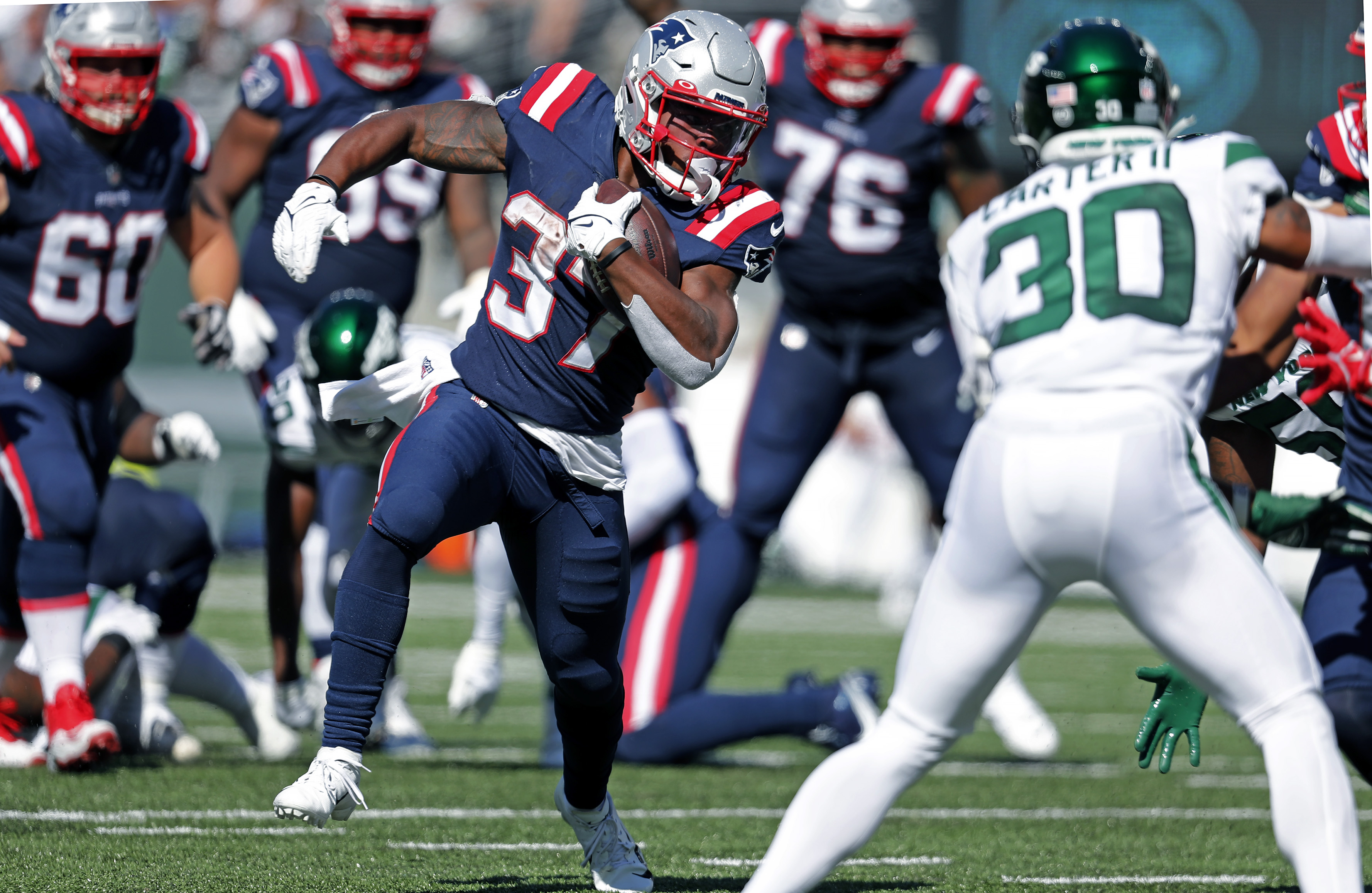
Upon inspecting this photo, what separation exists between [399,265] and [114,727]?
189 cm

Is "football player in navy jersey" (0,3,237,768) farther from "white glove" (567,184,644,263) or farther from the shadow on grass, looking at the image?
"white glove" (567,184,644,263)

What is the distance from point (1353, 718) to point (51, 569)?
3.37 m

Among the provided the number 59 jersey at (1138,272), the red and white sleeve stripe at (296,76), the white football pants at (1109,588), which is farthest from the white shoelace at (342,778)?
the red and white sleeve stripe at (296,76)

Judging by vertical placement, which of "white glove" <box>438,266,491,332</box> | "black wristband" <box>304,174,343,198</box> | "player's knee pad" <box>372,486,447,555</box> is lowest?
"white glove" <box>438,266,491,332</box>

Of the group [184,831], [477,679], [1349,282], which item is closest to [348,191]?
[477,679]

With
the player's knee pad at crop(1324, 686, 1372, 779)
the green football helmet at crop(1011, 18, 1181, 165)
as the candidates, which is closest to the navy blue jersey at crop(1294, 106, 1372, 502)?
the player's knee pad at crop(1324, 686, 1372, 779)

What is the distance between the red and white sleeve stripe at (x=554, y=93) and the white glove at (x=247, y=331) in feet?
6.92

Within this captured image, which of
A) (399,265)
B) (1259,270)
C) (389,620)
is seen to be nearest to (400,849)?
(389,620)

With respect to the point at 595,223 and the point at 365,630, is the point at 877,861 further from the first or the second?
the point at 595,223

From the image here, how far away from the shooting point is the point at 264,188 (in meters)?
6.22

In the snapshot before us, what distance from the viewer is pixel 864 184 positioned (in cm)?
604

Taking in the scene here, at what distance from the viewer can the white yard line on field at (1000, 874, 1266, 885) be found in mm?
3543

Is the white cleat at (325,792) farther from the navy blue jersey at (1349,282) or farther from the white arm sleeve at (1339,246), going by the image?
the navy blue jersey at (1349,282)

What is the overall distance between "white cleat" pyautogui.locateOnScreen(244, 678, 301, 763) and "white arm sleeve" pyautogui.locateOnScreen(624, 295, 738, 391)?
2842mm
